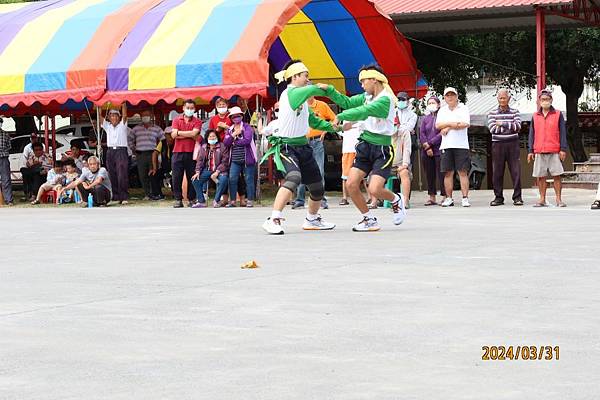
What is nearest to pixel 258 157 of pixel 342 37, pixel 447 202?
pixel 447 202

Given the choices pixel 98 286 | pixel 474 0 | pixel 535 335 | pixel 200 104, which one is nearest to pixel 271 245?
→ pixel 98 286

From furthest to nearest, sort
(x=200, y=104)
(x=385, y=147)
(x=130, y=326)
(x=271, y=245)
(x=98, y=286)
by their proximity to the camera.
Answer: (x=200, y=104), (x=385, y=147), (x=271, y=245), (x=98, y=286), (x=130, y=326)

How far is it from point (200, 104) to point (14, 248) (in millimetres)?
16955

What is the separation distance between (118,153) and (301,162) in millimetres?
9186

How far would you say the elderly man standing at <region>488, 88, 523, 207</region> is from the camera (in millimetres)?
19500

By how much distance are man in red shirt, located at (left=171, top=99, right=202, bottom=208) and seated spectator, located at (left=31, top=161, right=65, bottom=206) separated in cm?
375

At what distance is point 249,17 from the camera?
22.1 meters

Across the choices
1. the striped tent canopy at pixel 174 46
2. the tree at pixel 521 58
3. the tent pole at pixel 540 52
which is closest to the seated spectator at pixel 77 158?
the striped tent canopy at pixel 174 46

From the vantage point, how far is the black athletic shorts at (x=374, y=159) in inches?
552

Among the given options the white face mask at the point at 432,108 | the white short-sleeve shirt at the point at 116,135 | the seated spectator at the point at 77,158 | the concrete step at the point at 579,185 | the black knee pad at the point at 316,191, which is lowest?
the concrete step at the point at 579,185

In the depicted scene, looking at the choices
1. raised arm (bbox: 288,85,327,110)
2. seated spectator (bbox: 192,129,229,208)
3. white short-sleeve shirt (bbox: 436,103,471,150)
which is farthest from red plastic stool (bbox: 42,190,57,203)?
raised arm (bbox: 288,85,327,110)

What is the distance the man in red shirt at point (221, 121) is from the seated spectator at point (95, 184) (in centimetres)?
260

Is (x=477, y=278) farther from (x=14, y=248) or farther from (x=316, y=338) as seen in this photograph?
(x=14, y=248)

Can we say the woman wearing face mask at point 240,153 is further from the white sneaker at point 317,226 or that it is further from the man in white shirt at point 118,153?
the white sneaker at point 317,226
